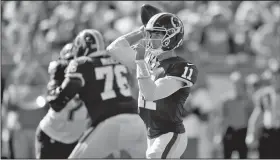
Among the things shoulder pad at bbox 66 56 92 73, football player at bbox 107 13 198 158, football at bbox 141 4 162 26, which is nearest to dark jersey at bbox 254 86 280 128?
shoulder pad at bbox 66 56 92 73

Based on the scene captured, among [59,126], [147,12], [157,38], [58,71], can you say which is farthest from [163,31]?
[59,126]

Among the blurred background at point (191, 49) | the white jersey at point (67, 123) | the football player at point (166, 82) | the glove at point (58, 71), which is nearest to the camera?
the football player at point (166, 82)

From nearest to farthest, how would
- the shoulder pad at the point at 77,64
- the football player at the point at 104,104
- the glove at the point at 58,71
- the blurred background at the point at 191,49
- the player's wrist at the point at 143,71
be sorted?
the player's wrist at the point at 143,71 < the football player at the point at 104,104 < the shoulder pad at the point at 77,64 < the glove at the point at 58,71 < the blurred background at the point at 191,49

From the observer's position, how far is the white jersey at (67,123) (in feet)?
22.8

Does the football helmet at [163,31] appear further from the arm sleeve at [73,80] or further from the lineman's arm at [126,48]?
the arm sleeve at [73,80]

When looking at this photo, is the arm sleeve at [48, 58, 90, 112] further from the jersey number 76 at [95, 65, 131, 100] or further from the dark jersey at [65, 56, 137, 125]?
the jersey number 76 at [95, 65, 131, 100]

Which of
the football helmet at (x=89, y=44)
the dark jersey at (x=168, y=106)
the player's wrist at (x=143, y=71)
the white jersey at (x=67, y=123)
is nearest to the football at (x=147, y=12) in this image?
the dark jersey at (x=168, y=106)

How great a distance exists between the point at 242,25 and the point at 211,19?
51 centimetres

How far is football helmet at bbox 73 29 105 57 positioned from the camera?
657cm

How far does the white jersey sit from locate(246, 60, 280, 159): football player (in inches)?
109

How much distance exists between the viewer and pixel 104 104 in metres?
6.27

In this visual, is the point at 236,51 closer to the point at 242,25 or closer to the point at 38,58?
the point at 242,25

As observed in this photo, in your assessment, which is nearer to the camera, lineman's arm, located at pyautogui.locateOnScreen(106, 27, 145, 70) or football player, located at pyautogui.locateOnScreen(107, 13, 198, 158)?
football player, located at pyautogui.locateOnScreen(107, 13, 198, 158)

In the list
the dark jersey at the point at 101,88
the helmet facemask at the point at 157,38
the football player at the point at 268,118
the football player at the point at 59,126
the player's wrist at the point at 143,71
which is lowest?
the football player at the point at 268,118
